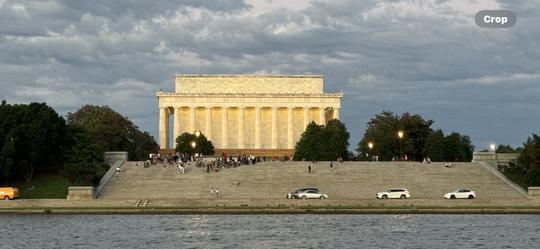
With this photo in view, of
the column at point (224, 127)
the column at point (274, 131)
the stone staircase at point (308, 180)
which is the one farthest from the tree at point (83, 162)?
the column at point (274, 131)

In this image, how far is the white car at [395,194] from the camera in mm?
72500

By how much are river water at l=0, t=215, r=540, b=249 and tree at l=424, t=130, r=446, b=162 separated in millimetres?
37744

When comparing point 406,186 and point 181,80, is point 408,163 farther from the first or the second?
point 181,80

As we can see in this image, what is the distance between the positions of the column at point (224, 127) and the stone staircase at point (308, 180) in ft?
156

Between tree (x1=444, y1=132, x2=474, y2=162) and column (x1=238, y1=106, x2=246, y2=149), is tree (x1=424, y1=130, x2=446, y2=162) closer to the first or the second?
tree (x1=444, y1=132, x2=474, y2=162)

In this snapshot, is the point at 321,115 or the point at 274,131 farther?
the point at 274,131

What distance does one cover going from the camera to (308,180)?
8019cm

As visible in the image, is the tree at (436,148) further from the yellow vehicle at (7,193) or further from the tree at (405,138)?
the yellow vehicle at (7,193)

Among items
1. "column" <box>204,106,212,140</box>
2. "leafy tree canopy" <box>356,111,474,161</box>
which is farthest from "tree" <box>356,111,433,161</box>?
"column" <box>204,106,212,140</box>

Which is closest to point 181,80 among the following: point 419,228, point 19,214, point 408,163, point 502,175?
point 408,163

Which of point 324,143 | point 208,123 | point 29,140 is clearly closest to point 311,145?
point 324,143

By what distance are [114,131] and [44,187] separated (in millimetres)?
38923

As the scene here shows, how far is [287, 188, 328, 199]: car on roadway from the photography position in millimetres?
71875

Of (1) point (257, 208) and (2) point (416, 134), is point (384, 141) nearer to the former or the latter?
(2) point (416, 134)
